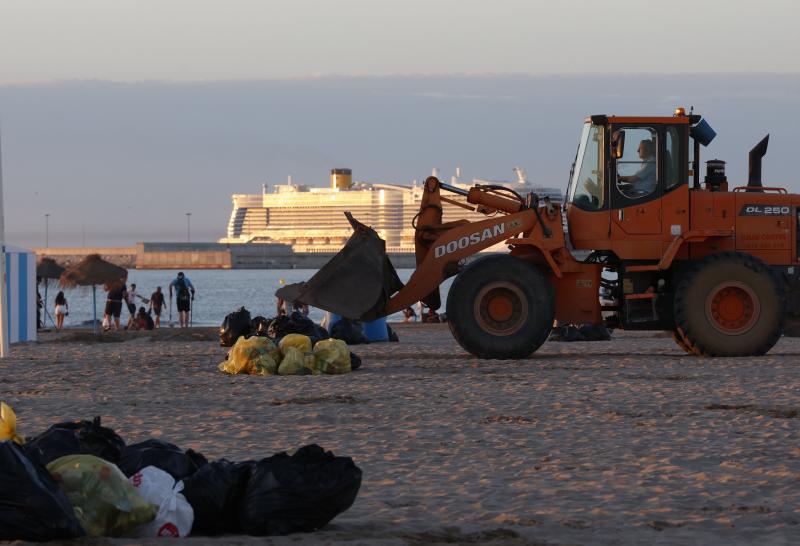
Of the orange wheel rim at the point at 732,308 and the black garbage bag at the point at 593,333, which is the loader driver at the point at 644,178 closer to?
the orange wheel rim at the point at 732,308

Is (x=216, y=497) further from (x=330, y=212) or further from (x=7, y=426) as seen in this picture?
(x=330, y=212)

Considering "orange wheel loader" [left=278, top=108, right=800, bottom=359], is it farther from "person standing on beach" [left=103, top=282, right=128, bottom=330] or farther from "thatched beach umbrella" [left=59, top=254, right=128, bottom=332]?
"person standing on beach" [left=103, top=282, right=128, bottom=330]

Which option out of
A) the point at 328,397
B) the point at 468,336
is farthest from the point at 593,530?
the point at 468,336

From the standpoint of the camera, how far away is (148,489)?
592cm

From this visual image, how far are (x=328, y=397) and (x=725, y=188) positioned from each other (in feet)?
24.1

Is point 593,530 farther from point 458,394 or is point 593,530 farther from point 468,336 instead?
point 468,336

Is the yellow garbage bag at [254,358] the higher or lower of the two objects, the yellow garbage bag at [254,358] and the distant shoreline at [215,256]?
the lower

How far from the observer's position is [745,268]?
16734 mm

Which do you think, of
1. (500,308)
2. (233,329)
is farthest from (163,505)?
(233,329)

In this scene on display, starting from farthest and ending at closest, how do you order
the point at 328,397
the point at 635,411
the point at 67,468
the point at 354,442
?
the point at 328,397 < the point at 635,411 < the point at 354,442 < the point at 67,468

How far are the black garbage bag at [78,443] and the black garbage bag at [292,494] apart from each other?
759 millimetres

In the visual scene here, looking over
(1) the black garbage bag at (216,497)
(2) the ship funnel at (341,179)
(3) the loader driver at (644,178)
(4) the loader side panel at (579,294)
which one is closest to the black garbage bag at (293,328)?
(4) the loader side panel at (579,294)

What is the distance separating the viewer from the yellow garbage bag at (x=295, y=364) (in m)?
15.3

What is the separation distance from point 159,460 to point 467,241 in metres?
10.9
